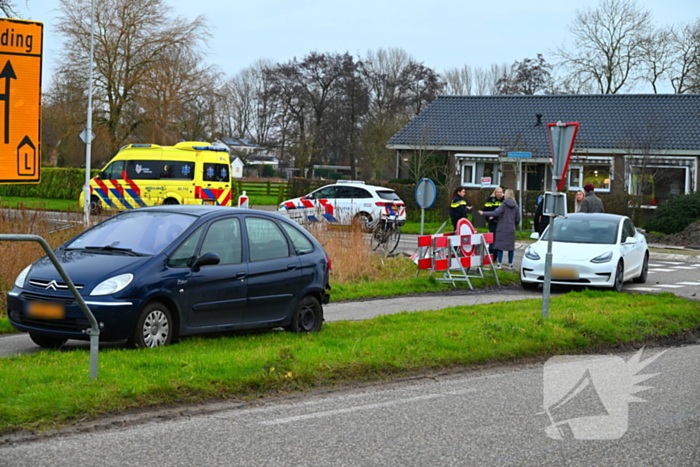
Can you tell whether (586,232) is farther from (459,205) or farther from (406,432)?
(406,432)

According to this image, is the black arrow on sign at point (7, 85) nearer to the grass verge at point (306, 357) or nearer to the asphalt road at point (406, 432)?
the asphalt road at point (406, 432)

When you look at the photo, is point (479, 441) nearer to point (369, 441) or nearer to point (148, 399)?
point (369, 441)

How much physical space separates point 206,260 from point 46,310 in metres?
1.65

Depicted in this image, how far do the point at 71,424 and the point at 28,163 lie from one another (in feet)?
6.85

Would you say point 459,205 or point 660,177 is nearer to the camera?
point 459,205

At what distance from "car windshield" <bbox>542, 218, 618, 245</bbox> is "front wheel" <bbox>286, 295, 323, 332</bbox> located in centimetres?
861

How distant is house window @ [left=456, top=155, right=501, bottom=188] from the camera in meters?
47.1

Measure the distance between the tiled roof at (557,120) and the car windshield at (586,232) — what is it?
22.7 metres

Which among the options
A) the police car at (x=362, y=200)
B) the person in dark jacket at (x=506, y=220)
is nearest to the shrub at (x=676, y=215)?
the police car at (x=362, y=200)

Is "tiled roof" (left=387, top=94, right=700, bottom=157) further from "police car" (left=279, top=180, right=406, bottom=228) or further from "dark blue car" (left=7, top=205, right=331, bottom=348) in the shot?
"dark blue car" (left=7, top=205, right=331, bottom=348)

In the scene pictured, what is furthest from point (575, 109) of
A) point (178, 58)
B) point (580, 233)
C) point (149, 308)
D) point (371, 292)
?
point (149, 308)

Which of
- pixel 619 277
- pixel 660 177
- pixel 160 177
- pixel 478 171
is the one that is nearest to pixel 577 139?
pixel 660 177

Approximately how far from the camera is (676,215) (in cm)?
3278

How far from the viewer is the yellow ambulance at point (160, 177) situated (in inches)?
1257
